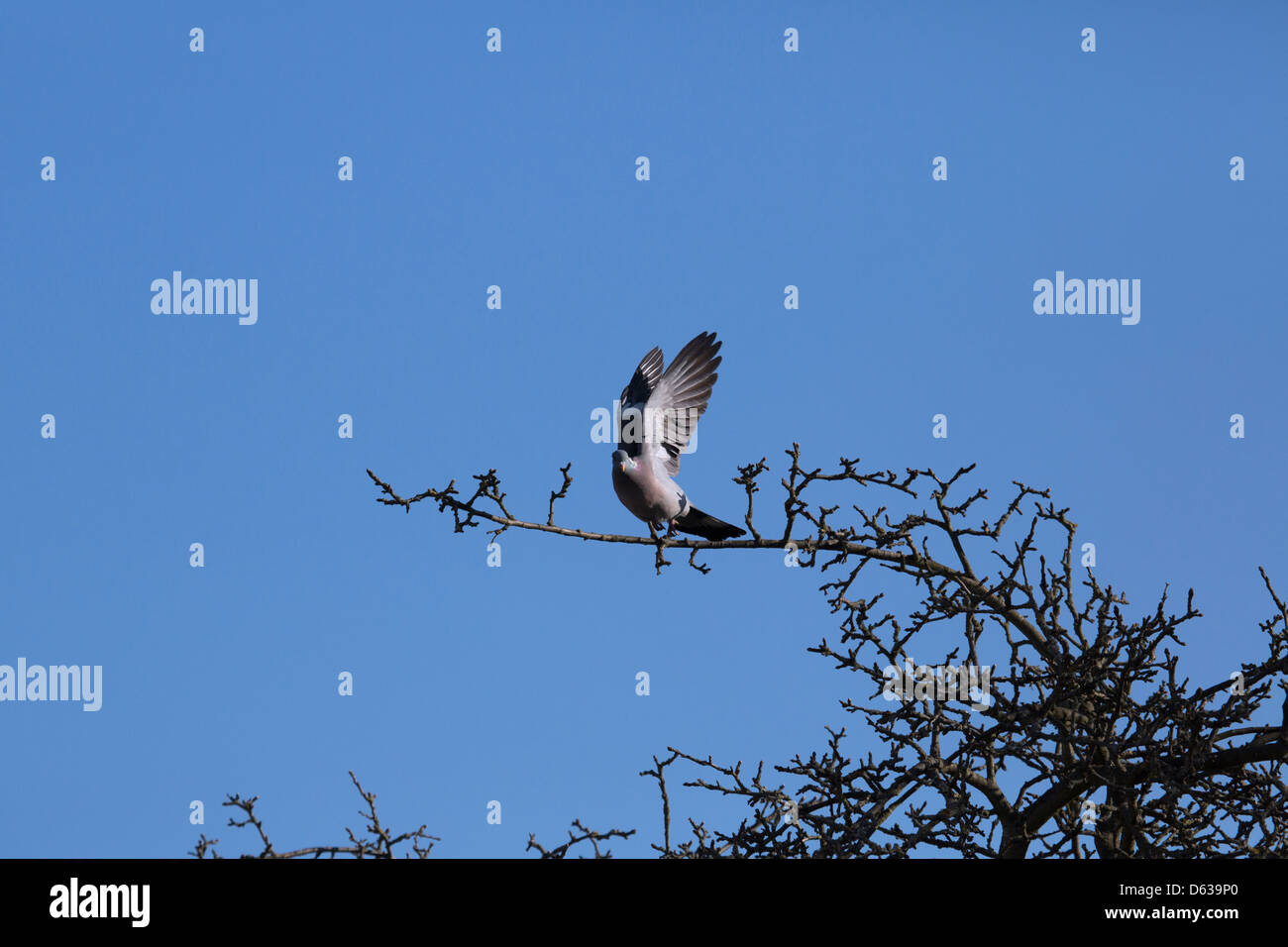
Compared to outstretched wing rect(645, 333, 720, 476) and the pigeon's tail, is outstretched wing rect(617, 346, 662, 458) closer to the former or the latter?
outstretched wing rect(645, 333, 720, 476)

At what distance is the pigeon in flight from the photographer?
21.9 feet

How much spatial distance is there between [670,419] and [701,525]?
0.74 meters

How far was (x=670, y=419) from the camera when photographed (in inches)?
281

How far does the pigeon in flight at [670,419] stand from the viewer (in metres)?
6.67

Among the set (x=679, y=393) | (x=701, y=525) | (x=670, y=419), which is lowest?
(x=701, y=525)

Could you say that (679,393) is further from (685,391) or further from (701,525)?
(701,525)

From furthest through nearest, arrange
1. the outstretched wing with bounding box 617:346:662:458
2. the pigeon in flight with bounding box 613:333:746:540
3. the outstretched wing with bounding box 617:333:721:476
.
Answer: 1. the outstretched wing with bounding box 617:333:721:476
2. the outstretched wing with bounding box 617:346:662:458
3. the pigeon in flight with bounding box 613:333:746:540

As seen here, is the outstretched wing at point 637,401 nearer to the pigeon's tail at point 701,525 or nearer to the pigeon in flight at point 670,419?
the pigeon in flight at point 670,419

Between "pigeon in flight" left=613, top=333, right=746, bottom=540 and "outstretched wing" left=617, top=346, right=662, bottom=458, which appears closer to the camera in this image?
"pigeon in flight" left=613, top=333, right=746, bottom=540

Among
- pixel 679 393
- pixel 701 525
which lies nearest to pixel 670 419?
pixel 679 393

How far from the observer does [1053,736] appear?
4.50 meters

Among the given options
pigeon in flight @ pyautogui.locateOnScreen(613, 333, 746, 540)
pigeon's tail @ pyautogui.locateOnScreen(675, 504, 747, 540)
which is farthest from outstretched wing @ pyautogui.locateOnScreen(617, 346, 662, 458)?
pigeon's tail @ pyautogui.locateOnScreen(675, 504, 747, 540)
